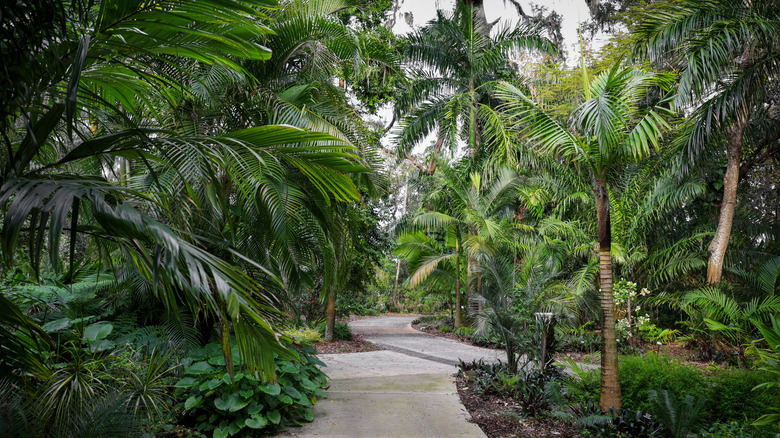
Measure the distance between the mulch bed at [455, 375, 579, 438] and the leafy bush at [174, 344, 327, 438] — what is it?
2.07 meters

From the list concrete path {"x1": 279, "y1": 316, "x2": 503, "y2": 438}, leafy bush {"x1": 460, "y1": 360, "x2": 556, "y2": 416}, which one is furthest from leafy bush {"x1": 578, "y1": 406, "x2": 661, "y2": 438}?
concrete path {"x1": 279, "y1": 316, "x2": 503, "y2": 438}

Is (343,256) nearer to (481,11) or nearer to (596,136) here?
(596,136)

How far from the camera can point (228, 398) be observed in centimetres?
424

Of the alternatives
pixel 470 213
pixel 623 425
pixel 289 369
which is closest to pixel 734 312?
pixel 623 425

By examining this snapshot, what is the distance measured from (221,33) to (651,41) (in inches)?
268

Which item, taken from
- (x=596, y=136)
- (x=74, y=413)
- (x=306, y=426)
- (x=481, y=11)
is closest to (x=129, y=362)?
(x=74, y=413)

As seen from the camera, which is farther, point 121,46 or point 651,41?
point 651,41

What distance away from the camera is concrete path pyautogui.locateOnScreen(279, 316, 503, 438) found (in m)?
4.71

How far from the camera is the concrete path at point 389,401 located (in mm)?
4711

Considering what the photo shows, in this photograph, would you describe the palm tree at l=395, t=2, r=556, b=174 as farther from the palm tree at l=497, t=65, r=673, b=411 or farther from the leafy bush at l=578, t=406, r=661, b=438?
the leafy bush at l=578, t=406, r=661, b=438

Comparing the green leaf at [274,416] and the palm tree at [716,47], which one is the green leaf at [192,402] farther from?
the palm tree at [716,47]

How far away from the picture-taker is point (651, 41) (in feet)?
22.9

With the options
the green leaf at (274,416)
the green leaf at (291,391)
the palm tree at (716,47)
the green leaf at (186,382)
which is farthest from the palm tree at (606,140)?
the green leaf at (186,382)

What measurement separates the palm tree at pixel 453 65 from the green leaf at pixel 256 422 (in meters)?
9.87
